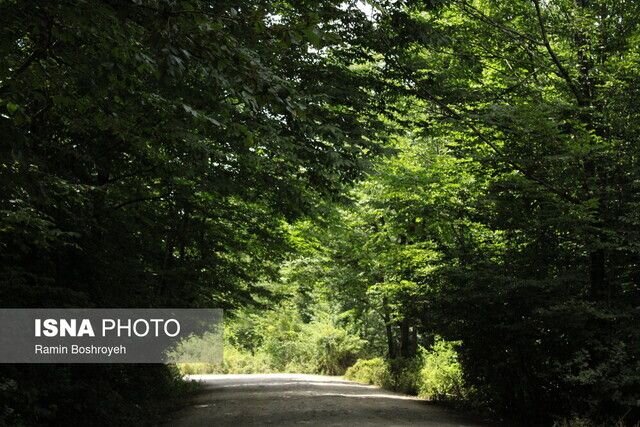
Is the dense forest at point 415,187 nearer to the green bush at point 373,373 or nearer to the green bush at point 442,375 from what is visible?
the green bush at point 442,375

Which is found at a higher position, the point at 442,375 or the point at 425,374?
the point at 442,375

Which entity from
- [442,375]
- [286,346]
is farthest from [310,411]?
[286,346]

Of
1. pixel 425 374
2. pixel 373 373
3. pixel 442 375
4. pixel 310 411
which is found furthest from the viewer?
pixel 373 373

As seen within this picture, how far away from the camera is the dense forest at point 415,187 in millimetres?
7599

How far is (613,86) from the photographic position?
11.4 meters

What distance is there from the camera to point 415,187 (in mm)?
17047

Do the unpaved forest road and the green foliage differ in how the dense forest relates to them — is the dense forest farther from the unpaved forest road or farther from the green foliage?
the green foliage

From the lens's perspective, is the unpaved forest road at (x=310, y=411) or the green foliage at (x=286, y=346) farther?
the green foliage at (x=286, y=346)

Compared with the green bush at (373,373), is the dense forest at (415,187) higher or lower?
higher

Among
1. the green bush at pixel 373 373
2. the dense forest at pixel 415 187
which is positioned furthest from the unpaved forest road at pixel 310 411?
the green bush at pixel 373 373

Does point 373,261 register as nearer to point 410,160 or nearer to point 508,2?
point 410,160

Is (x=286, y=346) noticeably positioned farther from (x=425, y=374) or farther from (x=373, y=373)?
(x=425, y=374)

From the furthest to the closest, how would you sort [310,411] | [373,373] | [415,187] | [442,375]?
[373,373]
[442,375]
[415,187]
[310,411]

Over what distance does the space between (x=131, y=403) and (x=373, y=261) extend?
38.7 feet
